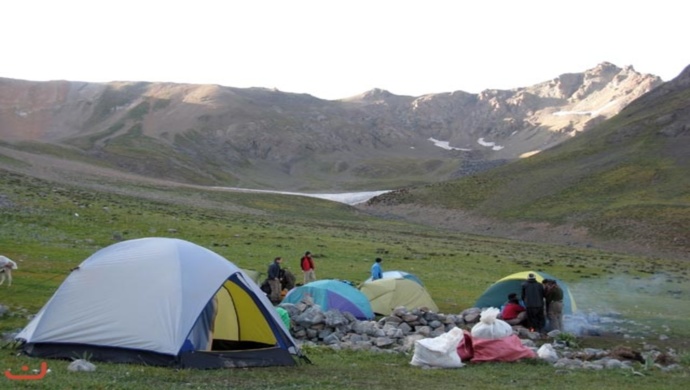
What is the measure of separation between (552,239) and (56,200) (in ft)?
195

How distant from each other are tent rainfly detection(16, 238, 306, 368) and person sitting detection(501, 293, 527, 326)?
32.1 feet

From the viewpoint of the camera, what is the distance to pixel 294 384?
1353 centimetres

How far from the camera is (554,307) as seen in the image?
75.8ft

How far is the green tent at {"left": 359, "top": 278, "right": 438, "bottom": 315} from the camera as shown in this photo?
27188 mm

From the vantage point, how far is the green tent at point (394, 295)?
89.2ft

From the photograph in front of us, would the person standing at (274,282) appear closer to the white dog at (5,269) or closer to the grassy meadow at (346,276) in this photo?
the grassy meadow at (346,276)

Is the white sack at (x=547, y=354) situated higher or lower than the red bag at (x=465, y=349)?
lower

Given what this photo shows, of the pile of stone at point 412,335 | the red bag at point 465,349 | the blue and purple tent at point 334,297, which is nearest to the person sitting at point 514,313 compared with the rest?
the pile of stone at point 412,335

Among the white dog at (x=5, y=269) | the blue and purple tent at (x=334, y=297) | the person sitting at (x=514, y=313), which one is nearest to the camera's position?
the person sitting at (x=514, y=313)

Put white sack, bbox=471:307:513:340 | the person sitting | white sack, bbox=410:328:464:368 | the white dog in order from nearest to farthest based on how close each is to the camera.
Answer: white sack, bbox=410:328:464:368, white sack, bbox=471:307:513:340, the person sitting, the white dog

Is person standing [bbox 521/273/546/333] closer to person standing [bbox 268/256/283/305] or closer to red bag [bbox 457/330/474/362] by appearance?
red bag [bbox 457/330/474/362]

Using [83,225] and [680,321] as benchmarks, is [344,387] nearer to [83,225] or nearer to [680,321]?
[680,321]

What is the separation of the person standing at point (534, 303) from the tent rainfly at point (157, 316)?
9.73 m

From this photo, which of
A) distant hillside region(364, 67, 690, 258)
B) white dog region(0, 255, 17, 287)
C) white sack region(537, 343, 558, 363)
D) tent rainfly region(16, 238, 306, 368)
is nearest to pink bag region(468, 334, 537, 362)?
white sack region(537, 343, 558, 363)
